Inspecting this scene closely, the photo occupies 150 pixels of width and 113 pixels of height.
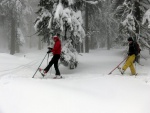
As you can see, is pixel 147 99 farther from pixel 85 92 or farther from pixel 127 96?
pixel 85 92

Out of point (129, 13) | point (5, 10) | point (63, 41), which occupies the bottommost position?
point (63, 41)

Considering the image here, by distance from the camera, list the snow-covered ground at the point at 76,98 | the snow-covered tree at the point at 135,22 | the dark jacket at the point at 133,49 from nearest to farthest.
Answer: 1. the snow-covered ground at the point at 76,98
2. the dark jacket at the point at 133,49
3. the snow-covered tree at the point at 135,22

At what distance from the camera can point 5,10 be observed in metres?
29.7

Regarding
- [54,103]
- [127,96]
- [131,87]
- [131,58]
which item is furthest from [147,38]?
[54,103]

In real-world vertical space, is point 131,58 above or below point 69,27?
below

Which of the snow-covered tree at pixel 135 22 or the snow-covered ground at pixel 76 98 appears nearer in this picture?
the snow-covered ground at pixel 76 98

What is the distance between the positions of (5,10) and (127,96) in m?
26.7

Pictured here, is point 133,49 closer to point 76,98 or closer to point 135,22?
point 135,22

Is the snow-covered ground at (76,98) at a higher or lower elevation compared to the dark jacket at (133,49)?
lower

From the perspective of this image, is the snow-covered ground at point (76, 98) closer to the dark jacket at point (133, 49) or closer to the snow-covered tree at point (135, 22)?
the dark jacket at point (133, 49)

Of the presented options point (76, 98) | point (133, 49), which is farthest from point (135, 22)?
point (76, 98)

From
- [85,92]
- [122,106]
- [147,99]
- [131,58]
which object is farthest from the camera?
[131,58]

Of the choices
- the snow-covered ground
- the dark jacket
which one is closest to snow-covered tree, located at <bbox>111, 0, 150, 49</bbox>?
the dark jacket

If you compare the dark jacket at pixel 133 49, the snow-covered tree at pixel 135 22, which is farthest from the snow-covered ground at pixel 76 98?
the snow-covered tree at pixel 135 22
